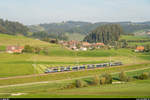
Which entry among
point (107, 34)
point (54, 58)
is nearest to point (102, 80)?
point (54, 58)

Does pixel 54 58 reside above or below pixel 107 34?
below

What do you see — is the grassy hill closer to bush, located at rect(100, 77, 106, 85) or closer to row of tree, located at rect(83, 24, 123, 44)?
bush, located at rect(100, 77, 106, 85)

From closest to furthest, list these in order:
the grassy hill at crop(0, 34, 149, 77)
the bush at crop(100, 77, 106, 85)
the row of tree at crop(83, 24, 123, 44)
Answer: the bush at crop(100, 77, 106, 85)
the grassy hill at crop(0, 34, 149, 77)
the row of tree at crop(83, 24, 123, 44)

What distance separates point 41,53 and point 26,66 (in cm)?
2969

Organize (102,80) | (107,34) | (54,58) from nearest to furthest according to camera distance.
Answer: (102,80), (54,58), (107,34)

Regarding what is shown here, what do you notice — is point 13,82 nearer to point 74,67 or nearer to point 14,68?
point 14,68


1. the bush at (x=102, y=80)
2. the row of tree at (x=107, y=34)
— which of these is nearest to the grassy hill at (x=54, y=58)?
the bush at (x=102, y=80)

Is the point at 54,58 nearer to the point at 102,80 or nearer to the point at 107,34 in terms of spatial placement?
the point at 102,80

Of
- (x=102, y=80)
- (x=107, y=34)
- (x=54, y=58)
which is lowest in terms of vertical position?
(x=102, y=80)

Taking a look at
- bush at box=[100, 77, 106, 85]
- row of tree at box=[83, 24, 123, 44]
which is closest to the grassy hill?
bush at box=[100, 77, 106, 85]

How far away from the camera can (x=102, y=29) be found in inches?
7279

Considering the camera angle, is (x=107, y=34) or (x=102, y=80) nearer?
(x=102, y=80)

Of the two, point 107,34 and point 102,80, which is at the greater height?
point 107,34

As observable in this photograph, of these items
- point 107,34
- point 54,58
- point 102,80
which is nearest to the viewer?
point 102,80
